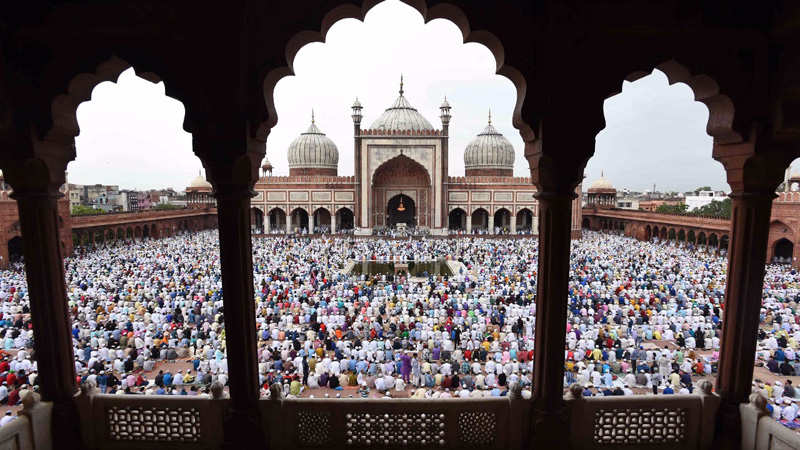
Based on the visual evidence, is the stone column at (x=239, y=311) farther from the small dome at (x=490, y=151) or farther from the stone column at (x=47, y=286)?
the small dome at (x=490, y=151)

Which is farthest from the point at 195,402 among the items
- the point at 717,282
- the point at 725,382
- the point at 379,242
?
the point at 379,242

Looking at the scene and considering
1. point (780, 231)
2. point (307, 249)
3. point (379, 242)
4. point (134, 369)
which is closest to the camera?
point (134, 369)

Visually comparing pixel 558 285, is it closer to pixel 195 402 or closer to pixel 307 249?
pixel 195 402

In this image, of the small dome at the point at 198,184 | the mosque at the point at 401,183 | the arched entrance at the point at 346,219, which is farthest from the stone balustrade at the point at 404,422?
the small dome at the point at 198,184

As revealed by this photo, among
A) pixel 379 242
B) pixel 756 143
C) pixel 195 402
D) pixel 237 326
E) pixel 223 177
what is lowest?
pixel 379 242

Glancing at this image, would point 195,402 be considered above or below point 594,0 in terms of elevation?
below

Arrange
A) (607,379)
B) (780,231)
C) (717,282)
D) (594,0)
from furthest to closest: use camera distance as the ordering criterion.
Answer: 1. (780,231)
2. (717,282)
3. (607,379)
4. (594,0)

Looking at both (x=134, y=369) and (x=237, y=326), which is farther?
(x=134, y=369)
